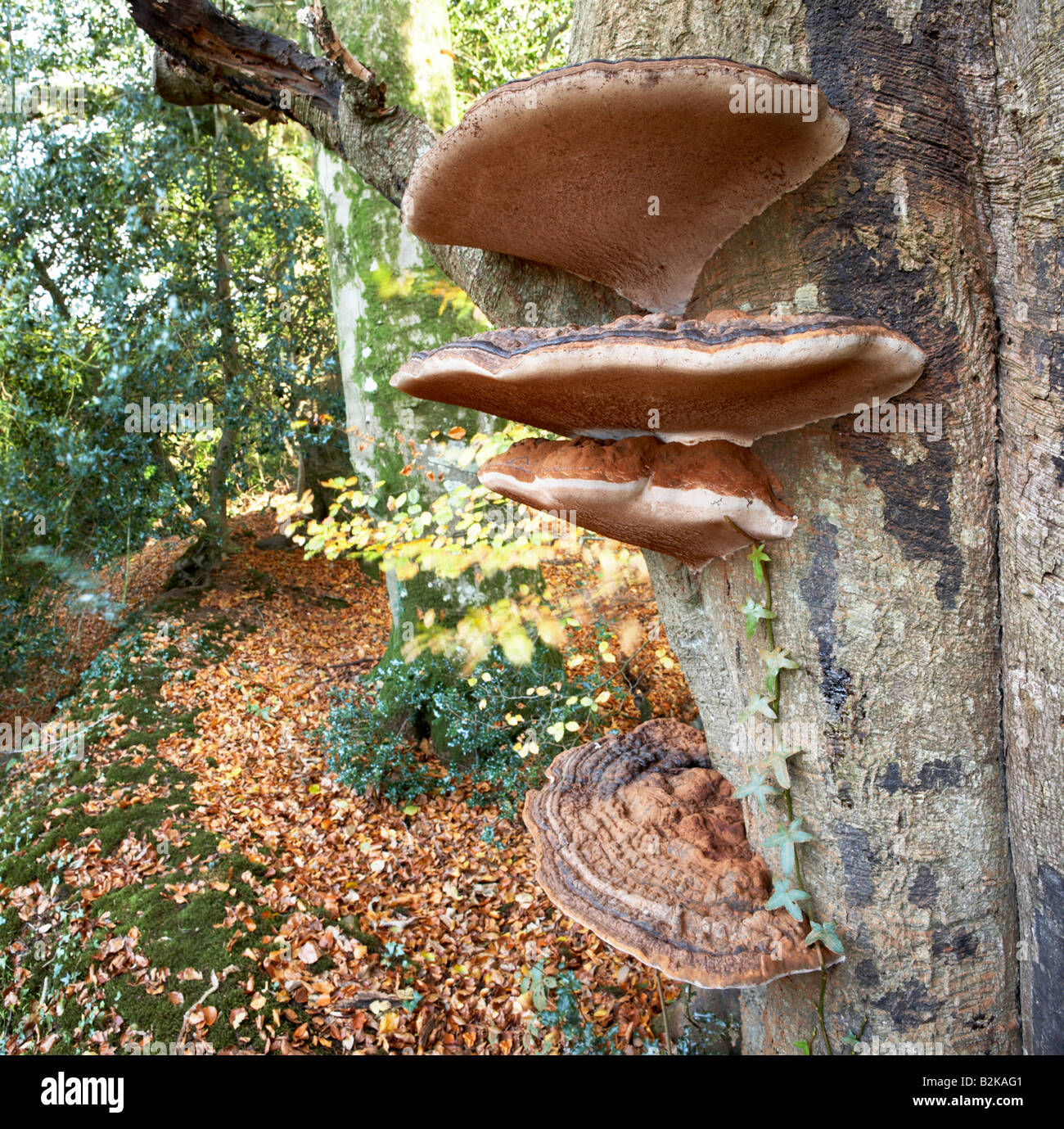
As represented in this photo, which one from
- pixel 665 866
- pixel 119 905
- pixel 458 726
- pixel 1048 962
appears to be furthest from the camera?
pixel 458 726

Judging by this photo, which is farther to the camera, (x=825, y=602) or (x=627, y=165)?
(x=825, y=602)

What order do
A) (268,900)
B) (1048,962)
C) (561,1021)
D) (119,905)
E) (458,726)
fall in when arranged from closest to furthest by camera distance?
(1048,962) → (561,1021) → (119,905) → (268,900) → (458,726)

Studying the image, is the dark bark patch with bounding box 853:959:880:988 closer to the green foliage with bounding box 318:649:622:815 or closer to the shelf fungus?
the shelf fungus

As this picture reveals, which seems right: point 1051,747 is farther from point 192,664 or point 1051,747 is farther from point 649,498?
point 192,664

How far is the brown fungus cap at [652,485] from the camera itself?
56.8 inches

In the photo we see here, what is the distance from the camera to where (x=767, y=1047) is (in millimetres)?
2115

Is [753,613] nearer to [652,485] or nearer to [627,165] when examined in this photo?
[652,485]

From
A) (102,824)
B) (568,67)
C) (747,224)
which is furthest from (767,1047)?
(102,824)

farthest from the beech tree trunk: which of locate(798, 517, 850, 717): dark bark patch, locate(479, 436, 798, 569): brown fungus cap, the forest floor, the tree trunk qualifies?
the tree trunk

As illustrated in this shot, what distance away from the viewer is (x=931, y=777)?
5.22ft

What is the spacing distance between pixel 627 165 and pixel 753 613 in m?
1.02

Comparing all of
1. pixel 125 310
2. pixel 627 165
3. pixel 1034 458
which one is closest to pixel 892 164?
pixel 627 165

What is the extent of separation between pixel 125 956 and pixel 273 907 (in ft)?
2.65
